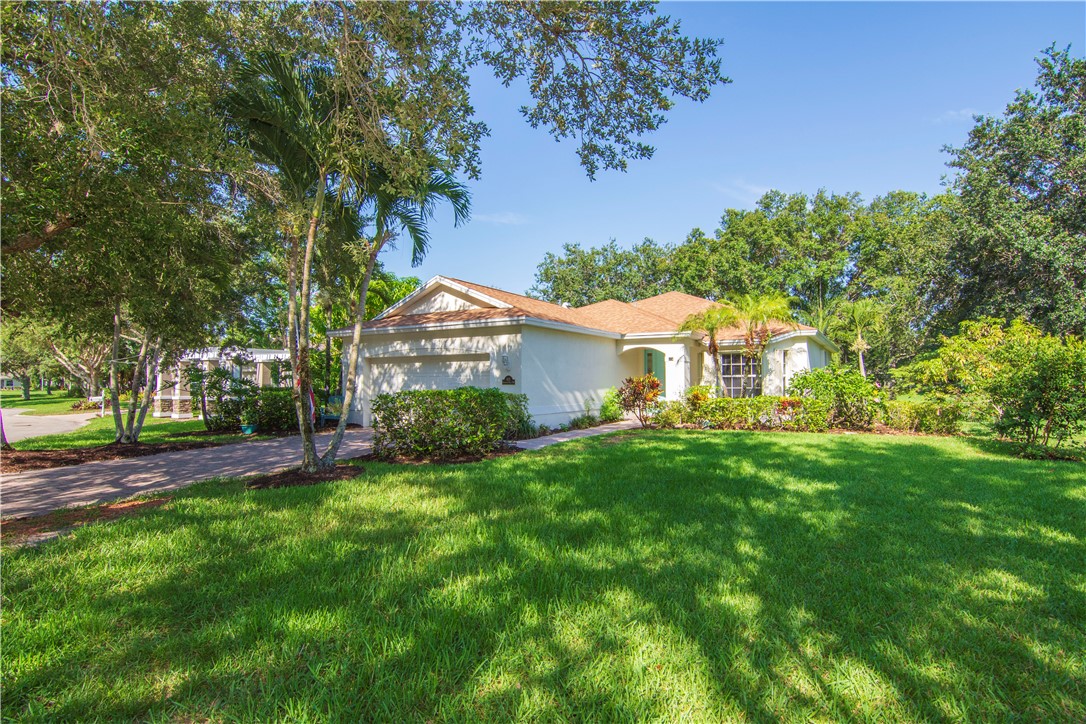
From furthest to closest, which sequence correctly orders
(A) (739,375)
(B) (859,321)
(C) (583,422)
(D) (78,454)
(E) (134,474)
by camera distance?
(B) (859,321)
(A) (739,375)
(C) (583,422)
(D) (78,454)
(E) (134,474)

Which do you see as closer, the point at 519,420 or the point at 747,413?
the point at 519,420

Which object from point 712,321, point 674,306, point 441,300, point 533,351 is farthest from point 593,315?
point 533,351

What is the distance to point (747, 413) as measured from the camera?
1304 centimetres

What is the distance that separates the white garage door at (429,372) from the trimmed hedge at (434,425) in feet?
12.5

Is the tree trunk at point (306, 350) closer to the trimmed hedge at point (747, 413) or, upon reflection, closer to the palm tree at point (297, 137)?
the palm tree at point (297, 137)

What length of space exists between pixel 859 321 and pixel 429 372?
68.9ft

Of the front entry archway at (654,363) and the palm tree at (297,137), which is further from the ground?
the palm tree at (297,137)

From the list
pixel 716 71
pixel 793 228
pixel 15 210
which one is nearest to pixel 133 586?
pixel 15 210

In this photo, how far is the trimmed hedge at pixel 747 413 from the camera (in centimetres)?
1237

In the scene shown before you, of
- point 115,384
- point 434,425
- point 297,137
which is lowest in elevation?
point 434,425

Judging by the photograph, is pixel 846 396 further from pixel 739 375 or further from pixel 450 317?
pixel 450 317

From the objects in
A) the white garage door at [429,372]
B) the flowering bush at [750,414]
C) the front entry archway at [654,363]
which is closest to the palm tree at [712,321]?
the flowering bush at [750,414]

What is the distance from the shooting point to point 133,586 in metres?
3.31

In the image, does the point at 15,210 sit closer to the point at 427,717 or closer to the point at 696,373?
the point at 427,717
